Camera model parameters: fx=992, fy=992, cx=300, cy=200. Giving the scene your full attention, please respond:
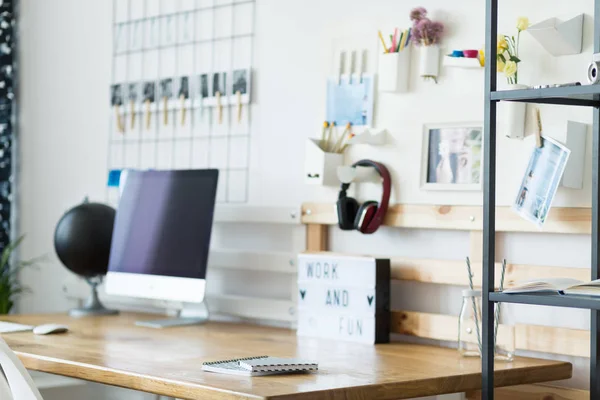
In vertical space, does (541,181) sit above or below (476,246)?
above

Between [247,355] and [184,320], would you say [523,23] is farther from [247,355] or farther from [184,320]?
[184,320]

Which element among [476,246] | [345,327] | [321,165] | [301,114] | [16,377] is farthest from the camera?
[301,114]

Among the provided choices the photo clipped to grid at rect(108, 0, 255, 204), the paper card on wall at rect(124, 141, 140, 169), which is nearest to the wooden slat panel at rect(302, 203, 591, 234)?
the photo clipped to grid at rect(108, 0, 255, 204)

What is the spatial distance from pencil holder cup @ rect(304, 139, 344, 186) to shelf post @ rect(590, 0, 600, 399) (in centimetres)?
76

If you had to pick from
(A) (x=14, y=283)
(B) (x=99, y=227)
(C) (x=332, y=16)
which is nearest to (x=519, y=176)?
(C) (x=332, y=16)

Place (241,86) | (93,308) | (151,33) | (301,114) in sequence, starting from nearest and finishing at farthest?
(301,114), (241,86), (93,308), (151,33)

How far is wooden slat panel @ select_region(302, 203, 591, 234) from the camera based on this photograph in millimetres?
Result: 2277

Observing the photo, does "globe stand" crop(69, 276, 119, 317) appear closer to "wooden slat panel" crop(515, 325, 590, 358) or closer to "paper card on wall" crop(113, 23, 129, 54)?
"paper card on wall" crop(113, 23, 129, 54)

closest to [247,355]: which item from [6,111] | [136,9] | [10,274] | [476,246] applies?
[476,246]

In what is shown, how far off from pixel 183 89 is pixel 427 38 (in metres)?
1.02

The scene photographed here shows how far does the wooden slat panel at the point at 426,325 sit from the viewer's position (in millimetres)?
2480

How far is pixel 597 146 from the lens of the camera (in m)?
2.20

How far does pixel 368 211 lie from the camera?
8.51ft

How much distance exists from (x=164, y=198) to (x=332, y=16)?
0.72m
